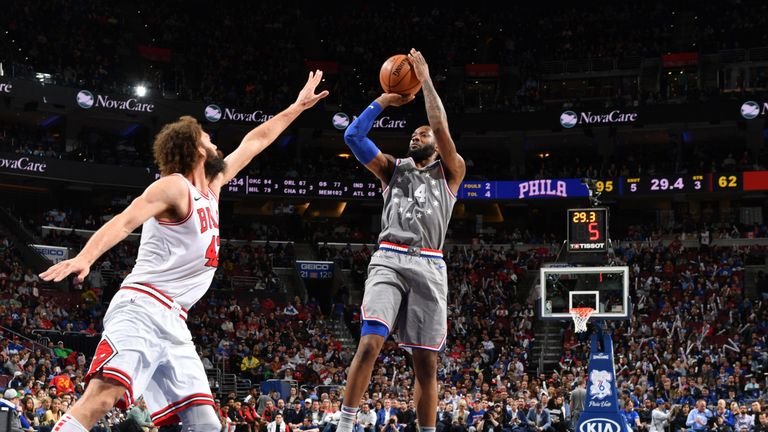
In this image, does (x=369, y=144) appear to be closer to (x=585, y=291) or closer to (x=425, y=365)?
(x=425, y=365)

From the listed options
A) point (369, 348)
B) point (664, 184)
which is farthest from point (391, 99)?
point (664, 184)

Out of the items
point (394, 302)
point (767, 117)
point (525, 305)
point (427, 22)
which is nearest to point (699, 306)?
point (525, 305)

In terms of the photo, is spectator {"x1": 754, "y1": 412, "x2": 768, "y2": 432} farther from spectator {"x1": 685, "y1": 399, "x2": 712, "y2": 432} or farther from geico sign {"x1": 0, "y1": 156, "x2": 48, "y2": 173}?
geico sign {"x1": 0, "y1": 156, "x2": 48, "y2": 173}

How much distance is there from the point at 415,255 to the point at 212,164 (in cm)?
202

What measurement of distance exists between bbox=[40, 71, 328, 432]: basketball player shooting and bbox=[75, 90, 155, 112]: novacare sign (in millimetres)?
32094

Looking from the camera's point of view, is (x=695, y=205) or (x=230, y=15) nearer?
(x=695, y=205)

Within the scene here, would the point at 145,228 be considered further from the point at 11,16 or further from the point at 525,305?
the point at 11,16

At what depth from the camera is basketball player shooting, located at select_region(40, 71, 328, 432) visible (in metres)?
5.16

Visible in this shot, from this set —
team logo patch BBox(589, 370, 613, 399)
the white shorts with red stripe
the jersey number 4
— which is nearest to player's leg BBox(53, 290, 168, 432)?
the white shorts with red stripe

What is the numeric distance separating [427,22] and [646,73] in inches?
432

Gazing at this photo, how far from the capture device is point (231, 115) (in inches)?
1537

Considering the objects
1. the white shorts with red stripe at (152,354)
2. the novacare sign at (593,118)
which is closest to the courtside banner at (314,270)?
the novacare sign at (593,118)

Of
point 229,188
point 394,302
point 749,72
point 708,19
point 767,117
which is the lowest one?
point 394,302

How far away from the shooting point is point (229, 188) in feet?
127
